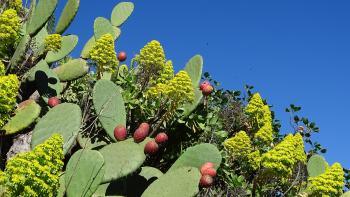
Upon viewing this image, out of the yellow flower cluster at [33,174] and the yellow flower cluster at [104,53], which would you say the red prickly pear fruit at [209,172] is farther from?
the yellow flower cluster at [104,53]

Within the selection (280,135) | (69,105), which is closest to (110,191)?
(69,105)

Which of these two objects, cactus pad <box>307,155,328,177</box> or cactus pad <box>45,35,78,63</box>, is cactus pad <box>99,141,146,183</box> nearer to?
cactus pad <box>45,35,78,63</box>

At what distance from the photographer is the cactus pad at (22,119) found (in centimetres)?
489

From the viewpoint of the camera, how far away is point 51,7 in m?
5.27

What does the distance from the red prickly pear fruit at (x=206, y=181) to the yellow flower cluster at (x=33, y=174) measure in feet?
3.92

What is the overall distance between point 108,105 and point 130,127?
31.4 inches

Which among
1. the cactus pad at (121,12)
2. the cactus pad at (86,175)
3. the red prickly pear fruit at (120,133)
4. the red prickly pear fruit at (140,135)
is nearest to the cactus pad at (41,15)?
the red prickly pear fruit at (120,133)

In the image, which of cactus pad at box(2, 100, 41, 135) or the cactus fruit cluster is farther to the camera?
cactus pad at box(2, 100, 41, 135)

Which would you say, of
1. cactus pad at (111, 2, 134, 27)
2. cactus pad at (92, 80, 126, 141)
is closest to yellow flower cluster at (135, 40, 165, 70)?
cactus pad at (92, 80, 126, 141)

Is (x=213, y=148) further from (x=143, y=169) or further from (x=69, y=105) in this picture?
(x=69, y=105)

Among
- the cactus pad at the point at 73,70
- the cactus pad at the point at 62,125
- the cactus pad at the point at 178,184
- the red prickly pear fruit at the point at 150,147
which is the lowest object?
the cactus pad at the point at 62,125

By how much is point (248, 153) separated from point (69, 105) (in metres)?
1.80

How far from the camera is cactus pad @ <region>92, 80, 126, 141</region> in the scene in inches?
190

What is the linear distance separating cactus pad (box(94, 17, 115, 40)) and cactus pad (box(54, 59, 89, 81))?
647 mm
